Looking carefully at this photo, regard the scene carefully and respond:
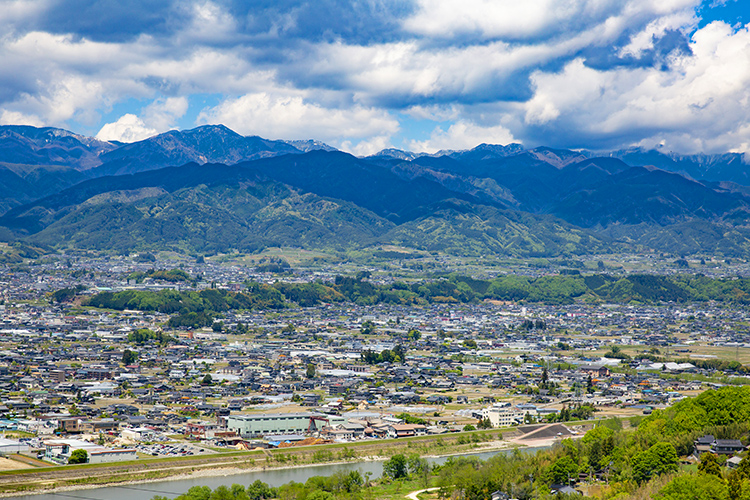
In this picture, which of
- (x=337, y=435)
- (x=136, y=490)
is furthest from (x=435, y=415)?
(x=136, y=490)

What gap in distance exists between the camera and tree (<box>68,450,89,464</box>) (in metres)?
37.9

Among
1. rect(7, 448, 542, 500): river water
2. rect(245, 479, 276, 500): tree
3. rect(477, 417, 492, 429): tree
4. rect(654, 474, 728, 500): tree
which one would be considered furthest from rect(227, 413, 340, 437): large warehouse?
rect(654, 474, 728, 500): tree

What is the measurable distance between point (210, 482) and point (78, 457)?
5709 millimetres

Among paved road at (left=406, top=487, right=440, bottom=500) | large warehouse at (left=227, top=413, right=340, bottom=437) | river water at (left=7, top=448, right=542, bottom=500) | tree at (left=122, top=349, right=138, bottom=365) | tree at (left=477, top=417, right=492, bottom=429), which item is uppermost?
tree at (left=122, top=349, right=138, bottom=365)

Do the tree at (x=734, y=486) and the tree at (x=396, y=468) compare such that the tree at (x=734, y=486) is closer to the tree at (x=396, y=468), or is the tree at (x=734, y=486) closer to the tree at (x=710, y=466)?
the tree at (x=710, y=466)

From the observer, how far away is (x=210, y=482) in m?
37.6

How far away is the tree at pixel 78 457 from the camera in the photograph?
3794 centimetres

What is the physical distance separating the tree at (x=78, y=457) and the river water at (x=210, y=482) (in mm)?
2400

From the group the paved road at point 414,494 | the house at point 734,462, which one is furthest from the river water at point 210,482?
the house at point 734,462

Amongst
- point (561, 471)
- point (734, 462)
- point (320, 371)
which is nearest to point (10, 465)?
point (561, 471)

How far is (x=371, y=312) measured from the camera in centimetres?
11212

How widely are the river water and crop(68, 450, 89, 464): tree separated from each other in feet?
7.87

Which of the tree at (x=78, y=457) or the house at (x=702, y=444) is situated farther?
→ the tree at (x=78, y=457)

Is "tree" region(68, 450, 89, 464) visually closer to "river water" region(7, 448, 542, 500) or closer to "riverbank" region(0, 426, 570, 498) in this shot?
"riverbank" region(0, 426, 570, 498)
